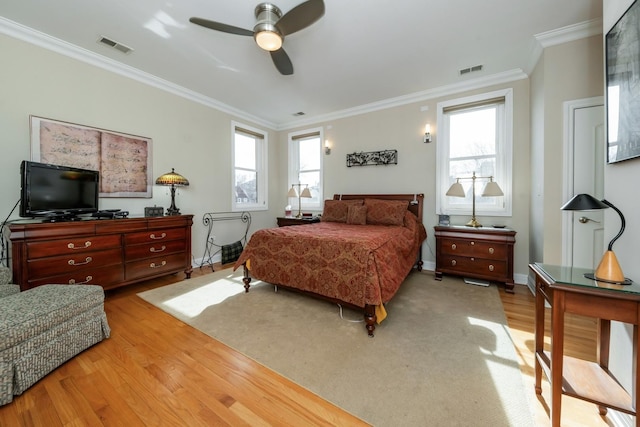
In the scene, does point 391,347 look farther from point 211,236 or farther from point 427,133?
point 211,236

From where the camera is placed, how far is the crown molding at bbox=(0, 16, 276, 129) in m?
2.45

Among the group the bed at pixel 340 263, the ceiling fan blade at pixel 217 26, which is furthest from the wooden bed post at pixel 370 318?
the ceiling fan blade at pixel 217 26

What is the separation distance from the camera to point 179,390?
1.47 m

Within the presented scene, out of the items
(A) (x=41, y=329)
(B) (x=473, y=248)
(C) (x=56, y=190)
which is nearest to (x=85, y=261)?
(C) (x=56, y=190)

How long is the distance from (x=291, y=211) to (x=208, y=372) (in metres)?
3.92

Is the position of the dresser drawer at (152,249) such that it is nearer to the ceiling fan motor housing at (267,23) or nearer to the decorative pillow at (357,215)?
the decorative pillow at (357,215)

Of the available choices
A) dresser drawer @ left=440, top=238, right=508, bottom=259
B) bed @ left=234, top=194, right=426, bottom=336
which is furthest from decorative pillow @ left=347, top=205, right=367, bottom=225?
dresser drawer @ left=440, top=238, right=508, bottom=259

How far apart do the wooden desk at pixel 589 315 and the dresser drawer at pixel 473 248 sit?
189cm

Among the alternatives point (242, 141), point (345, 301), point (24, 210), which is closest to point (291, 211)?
point (242, 141)

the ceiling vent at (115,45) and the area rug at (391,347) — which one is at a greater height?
the ceiling vent at (115,45)

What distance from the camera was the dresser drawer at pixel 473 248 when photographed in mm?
3070

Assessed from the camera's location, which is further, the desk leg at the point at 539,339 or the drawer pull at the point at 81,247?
the drawer pull at the point at 81,247

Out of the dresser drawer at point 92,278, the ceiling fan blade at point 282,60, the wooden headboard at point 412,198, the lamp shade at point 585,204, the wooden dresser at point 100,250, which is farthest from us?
the wooden headboard at point 412,198

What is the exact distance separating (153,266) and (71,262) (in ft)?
2.55
